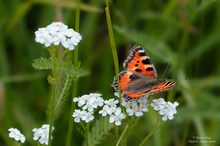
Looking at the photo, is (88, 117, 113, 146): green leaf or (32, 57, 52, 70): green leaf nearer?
(32, 57, 52, 70): green leaf

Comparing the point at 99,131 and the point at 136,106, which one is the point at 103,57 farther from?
the point at 136,106

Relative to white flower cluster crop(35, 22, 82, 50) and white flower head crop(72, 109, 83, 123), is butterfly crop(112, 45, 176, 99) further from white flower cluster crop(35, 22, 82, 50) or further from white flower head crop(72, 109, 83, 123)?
white flower cluster crop(35, 22, 82, 50)

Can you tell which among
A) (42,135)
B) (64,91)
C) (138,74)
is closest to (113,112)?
(64,91)

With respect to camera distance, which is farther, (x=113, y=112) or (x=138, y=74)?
(x=138, y=74)

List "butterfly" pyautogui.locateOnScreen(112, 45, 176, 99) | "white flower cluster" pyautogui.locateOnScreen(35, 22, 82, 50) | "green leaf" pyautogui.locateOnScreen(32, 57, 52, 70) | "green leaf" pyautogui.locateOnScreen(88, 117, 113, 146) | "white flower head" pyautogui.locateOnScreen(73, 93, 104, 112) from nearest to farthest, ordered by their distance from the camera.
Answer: "white flower cluster" pyautogui.locateOnScreen(35, 22, 82, 50) → "green leaf" pyautogui.locateOnScreen(32, 57, 52, 70) → "white flower head" pyautogui.locateOnScreen(73, 93, 104, 112) → "green leaf" pyautogui.locateOnScreen(88, 117, 113, 146) → "butterfly" pyautogui.locateOnScreen(112, 45, 176, 99)

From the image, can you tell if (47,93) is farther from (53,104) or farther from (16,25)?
(53,104)

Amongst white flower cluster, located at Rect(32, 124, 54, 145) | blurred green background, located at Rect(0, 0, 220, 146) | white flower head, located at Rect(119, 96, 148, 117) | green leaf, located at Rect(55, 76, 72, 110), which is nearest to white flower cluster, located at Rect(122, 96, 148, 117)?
white flower head, located at Rect(119, 96, 148, 117)

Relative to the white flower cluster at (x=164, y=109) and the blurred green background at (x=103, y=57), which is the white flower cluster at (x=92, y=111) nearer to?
the white flower cluster at (x=164, y=109)
